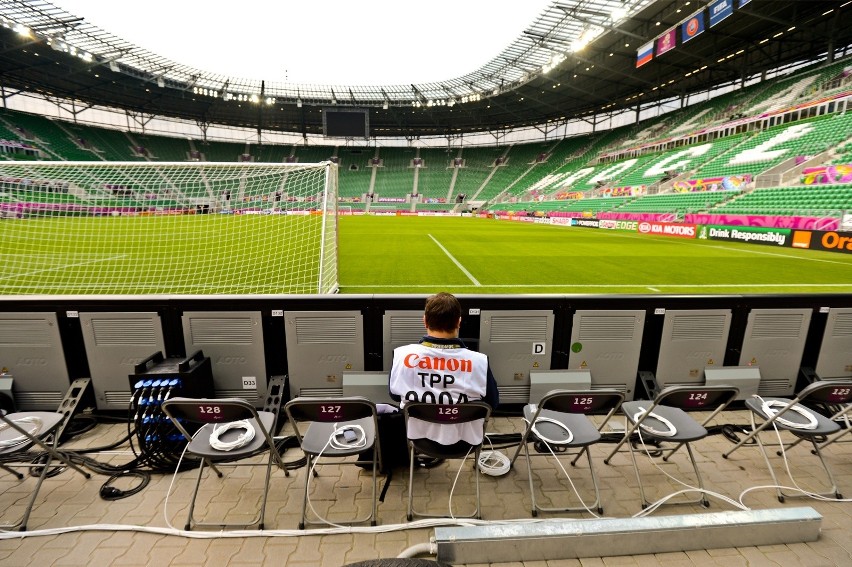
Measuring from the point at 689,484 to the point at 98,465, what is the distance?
5252 millimetres

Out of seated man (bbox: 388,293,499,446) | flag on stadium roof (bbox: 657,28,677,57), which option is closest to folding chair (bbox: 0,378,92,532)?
seated man (bbox: 388,293,499,446)

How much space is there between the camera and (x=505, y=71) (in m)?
42.4

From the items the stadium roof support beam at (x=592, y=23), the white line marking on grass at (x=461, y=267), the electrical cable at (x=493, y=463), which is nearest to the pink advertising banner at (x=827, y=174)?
the stadium roof support beam at (x=592, y=23)

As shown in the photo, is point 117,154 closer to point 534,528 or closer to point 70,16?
point 70,16

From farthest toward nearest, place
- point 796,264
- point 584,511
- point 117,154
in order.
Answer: point 117,154 → point 796,264 → point 584,511

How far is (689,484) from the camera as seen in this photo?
11.1ft

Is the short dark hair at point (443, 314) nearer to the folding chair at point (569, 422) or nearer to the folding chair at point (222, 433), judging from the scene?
the folding chair at point (569, 422)

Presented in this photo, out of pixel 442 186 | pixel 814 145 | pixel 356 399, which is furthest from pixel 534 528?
pixel 442 186

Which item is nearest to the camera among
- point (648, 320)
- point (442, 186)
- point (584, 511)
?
point (584, 511)

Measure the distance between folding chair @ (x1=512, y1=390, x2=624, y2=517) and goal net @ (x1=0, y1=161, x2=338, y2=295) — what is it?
11.3 feet

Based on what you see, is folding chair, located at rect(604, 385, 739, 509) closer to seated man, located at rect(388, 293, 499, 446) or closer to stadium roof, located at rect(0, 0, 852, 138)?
seated man, located at rect(388, 293, 499, 446)

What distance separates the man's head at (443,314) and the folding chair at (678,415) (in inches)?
60.3

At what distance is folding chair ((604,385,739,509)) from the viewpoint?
2.82m

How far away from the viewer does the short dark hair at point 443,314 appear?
111 inches
